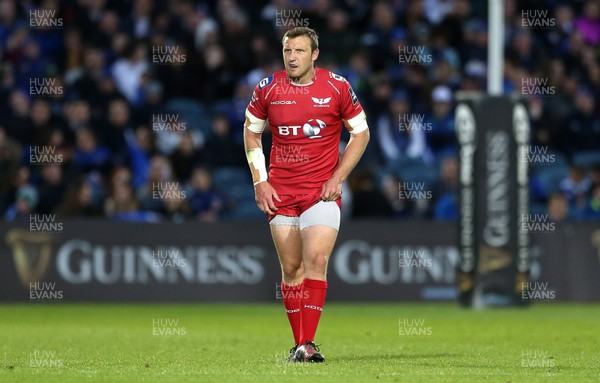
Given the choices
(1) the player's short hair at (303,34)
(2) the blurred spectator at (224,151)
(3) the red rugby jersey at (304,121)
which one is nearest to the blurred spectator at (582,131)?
(2) the blurred spectator at (224,151)

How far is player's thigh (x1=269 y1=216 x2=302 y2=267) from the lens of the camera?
34.4 feet

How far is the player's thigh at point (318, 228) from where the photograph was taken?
10.3 m

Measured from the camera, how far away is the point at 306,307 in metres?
10.4

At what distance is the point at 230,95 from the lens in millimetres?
22703

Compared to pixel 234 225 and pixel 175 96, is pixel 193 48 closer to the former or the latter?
pixel 175 96

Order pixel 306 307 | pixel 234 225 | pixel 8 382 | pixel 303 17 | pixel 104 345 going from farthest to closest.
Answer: pixel 303 17
pixel 234 225
pixel 104 345
pixel 306 307
pixel 8 382

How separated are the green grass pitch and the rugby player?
0.55 metres

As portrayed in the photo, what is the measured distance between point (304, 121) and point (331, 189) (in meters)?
0.55

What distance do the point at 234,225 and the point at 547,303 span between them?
4657mm

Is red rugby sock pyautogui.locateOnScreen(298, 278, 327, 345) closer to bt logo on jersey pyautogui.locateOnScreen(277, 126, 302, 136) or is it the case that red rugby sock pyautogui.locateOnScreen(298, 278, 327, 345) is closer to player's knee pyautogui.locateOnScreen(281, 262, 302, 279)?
player's knee pyautogui.locateOnScreen(281, 262, 302, 279)

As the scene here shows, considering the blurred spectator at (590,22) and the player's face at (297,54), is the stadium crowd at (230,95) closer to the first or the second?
the blurred spectator at (590,22)

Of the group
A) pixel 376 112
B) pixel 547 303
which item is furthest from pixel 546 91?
pixel 547 303

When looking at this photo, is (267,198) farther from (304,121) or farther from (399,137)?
(399,137)

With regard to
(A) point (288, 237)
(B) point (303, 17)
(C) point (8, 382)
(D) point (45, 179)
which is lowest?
(C) point (8, 382)
